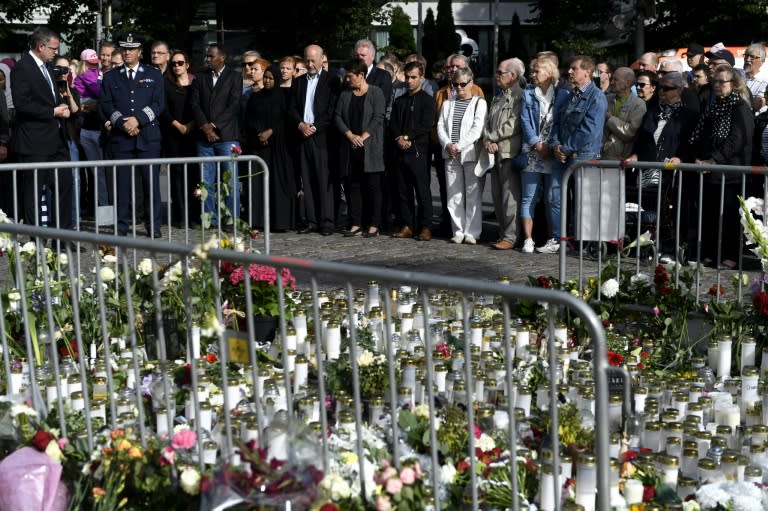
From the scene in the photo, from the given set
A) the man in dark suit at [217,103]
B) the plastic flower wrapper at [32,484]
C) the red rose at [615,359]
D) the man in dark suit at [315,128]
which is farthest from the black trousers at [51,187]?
the plastic flower wrapper at [32,484]

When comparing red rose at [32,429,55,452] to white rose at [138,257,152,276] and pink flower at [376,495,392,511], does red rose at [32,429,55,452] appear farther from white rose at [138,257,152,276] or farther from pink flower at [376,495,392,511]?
pink flower at [376,495,392,511]

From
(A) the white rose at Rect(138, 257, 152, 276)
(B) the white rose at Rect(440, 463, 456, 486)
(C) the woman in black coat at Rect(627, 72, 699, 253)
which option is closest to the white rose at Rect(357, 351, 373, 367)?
(A) the white rose at Rect(138, 257, 152, 276)

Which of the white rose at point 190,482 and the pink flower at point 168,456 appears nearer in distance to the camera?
the white rose at point 190,482

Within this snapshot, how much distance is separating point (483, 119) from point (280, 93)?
2.43m

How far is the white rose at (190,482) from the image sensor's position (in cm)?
446

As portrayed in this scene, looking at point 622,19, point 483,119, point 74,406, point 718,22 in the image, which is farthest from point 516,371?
point 718,22

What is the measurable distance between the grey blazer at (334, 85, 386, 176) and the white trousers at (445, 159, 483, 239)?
78cm

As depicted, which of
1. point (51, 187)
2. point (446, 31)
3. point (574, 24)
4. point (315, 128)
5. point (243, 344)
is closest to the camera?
point (243, 344)

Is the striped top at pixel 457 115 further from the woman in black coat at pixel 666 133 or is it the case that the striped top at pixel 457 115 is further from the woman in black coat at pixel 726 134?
the woman in black coat at pixel 726 134

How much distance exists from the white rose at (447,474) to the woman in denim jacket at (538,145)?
24.3 ft

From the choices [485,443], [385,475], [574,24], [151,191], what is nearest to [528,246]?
[151,191]

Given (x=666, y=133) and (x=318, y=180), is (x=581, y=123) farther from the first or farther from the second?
(x=318, y=180)

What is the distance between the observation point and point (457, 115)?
12.6 meters

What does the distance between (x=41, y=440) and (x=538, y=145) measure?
7.66m
